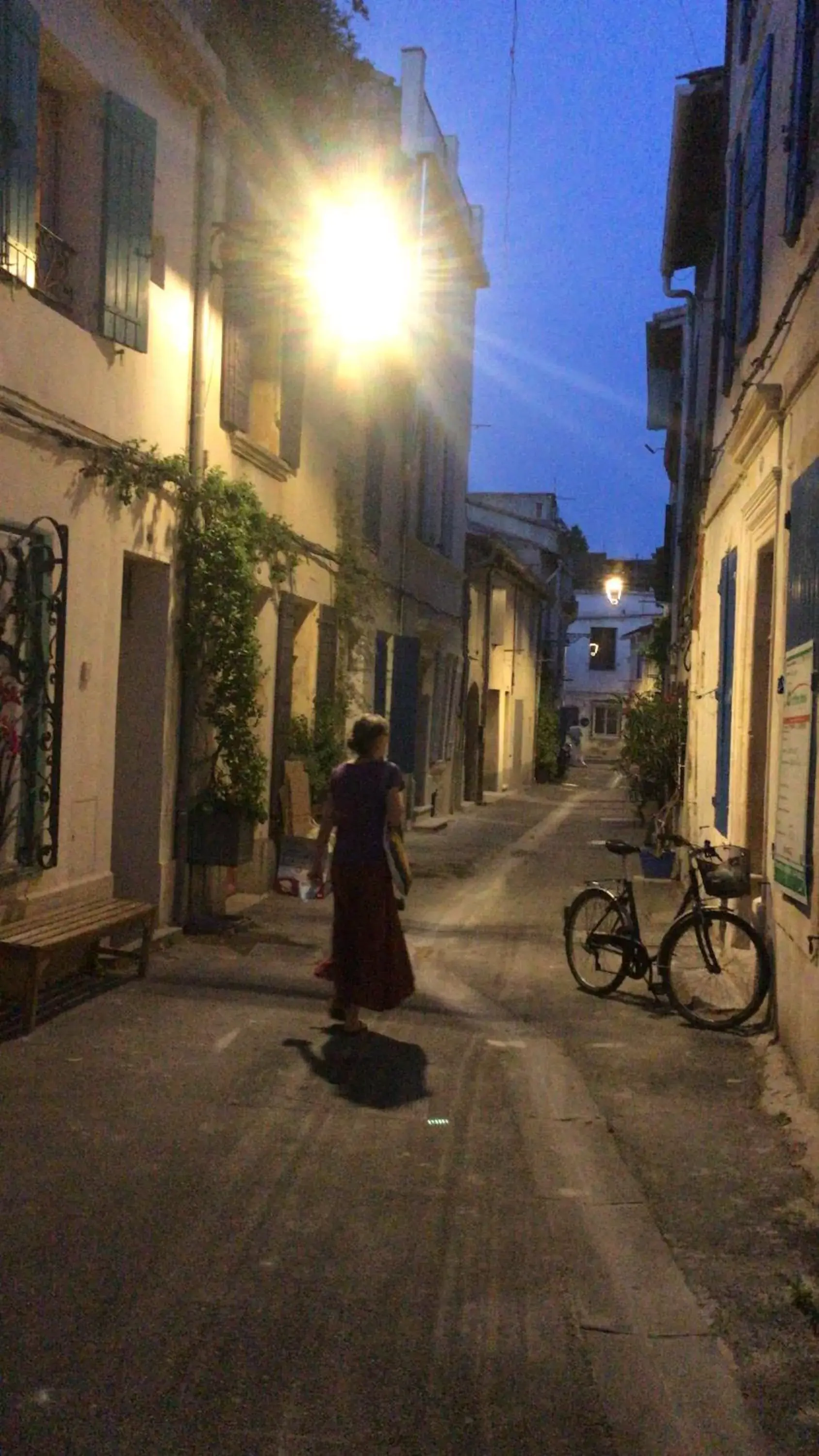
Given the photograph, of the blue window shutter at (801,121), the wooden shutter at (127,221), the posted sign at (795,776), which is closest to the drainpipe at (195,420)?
the wooden shutter at (127,221)

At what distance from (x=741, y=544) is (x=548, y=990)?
11.5ft

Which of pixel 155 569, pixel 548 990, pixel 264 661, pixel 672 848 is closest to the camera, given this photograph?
pixel 548 990

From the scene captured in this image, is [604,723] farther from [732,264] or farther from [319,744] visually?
[732,264]

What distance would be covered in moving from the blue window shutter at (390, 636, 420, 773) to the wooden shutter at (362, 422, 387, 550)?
5.21 ft

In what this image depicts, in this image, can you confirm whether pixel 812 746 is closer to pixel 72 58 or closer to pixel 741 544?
pixel 741 544

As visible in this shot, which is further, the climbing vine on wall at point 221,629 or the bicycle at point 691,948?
the climbing vine on wall at point 221,629

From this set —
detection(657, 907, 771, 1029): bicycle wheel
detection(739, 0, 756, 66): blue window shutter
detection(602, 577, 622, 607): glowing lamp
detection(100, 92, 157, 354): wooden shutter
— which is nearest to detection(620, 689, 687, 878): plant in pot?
detection(657, 907, 771, 1029): bicycle wheel

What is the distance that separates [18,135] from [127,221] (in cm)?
145

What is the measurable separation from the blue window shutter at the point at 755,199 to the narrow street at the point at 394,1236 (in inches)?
186

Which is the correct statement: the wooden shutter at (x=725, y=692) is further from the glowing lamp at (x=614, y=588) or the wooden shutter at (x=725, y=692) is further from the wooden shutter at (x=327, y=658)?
the glowing lamp at (x=614, y=588)

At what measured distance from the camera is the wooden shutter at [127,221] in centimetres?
766

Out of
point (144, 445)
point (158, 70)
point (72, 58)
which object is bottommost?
point (144, 445)

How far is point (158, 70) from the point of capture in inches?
334

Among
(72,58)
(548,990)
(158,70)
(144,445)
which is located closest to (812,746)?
(548,990)
